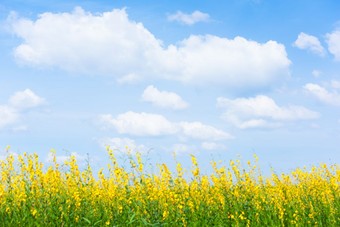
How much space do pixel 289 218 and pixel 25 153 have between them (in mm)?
5612

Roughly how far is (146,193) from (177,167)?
836mm

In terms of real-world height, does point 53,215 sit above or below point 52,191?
below

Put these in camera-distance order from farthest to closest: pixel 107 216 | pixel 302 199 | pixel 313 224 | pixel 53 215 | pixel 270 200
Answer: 1. pixel 302 199
2. pixel 270 200
3. pixel 313 224
4. pixel 107 216
5. pixel 53 215

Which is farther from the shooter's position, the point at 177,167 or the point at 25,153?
the point at 25,153

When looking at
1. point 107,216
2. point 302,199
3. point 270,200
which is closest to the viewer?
point 107,216

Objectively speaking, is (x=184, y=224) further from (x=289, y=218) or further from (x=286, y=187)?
(x=286, y=187)

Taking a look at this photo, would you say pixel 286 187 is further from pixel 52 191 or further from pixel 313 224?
pixel 52 191

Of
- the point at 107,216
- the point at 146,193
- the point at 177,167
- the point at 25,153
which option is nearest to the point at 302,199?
the point at 177,167

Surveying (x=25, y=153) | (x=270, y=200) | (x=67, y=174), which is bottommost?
(x=270, y=200)

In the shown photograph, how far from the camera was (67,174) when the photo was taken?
7.59m

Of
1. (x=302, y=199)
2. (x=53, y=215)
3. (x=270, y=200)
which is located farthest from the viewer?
(x=302, y=199)

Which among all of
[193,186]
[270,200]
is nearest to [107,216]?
[193,186]

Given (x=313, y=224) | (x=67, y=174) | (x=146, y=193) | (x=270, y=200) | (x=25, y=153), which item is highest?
(x=25, y=153)

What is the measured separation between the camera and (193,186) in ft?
26.3
